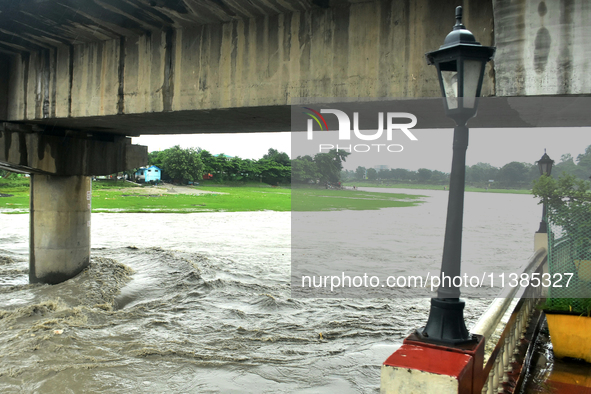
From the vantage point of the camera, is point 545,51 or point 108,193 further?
point 108,193

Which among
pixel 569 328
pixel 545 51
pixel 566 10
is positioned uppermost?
pixel 566 10

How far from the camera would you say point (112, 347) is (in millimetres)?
8836

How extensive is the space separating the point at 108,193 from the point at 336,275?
2109 inches

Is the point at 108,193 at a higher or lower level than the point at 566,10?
lower

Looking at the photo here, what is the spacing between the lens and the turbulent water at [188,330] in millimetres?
7469

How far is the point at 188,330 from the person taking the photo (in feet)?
33.1

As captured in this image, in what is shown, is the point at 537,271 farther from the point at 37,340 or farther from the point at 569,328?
the point at 37,340

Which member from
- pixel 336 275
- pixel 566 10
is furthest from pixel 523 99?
pixel 336 275

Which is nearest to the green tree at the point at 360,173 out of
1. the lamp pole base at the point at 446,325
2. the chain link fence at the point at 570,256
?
the chain link fence at the point at 570,256

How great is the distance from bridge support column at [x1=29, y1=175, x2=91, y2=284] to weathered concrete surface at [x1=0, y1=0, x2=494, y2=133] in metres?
3.83

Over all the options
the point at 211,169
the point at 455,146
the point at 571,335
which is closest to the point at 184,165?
the point at 211,169

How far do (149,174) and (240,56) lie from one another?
105916 millimetres

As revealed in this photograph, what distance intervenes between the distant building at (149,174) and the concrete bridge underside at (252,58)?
99479 millimetres

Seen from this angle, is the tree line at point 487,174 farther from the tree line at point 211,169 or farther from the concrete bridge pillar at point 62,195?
the tree line at point 211,169
